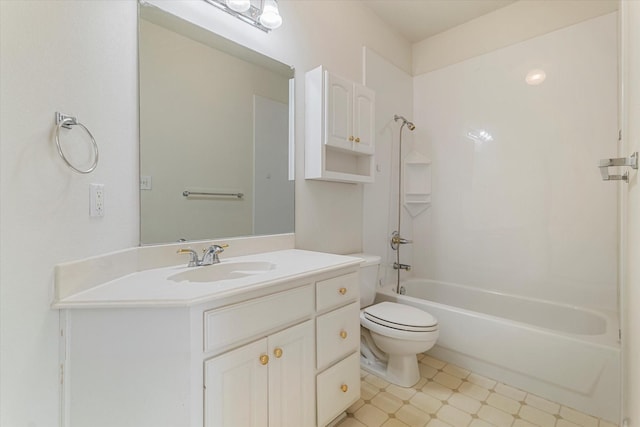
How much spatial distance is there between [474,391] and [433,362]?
34 cm

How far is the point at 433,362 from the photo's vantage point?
2033 mm

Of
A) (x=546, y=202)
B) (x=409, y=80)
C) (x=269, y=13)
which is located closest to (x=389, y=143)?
(x=409, y=80)

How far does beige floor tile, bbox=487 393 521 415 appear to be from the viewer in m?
1.56

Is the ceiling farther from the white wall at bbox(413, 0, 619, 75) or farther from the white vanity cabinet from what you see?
the white vanity cabinet

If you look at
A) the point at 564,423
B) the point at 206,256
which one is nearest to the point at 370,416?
the point at 564,423

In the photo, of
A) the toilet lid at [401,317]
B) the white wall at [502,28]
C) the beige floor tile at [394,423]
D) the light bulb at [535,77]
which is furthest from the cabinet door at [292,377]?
the white wall at [502,28]

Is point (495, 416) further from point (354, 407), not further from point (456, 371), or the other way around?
point (354, 407)

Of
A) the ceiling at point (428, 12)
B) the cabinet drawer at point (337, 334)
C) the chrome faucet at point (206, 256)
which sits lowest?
the cabinet drawer at point (337, 334)

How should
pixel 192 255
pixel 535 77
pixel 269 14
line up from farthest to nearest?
pixel 535 77 → pixel 269 14 → pixel 192 255

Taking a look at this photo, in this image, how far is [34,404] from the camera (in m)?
0.85

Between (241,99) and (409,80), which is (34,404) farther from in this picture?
(409,80)

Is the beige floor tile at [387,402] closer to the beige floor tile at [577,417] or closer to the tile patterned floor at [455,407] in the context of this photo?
the tile patterned floor at [455,407]

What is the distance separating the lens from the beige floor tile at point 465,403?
1557 mm

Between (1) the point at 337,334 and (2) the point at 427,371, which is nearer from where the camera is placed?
(1) the point at 337,334
